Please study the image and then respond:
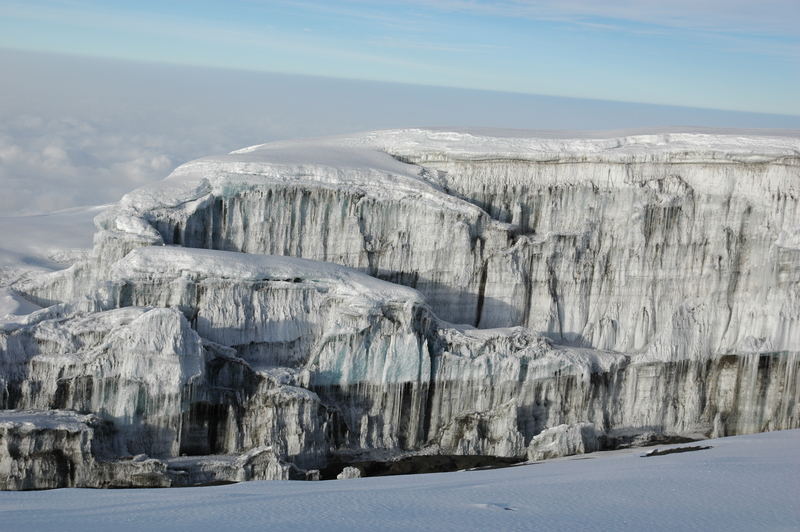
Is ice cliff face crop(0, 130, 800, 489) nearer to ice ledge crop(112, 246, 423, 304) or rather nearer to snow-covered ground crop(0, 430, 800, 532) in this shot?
ice ledge crop(112, 246, 423, 304)

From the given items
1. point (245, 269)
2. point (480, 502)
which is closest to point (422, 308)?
point (245, 269)

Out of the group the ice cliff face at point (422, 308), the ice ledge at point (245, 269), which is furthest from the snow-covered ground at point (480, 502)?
the ice ledge at point (245, 269)

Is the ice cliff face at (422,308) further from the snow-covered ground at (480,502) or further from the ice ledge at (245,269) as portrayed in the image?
the snow-covered ground at (480,502)

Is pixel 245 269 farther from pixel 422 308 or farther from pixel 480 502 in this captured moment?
pixel 480 502

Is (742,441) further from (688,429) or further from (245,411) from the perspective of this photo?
(245,411)

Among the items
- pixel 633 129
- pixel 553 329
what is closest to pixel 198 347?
pixel 553 329

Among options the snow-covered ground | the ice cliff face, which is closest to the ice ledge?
the ice cliff face
